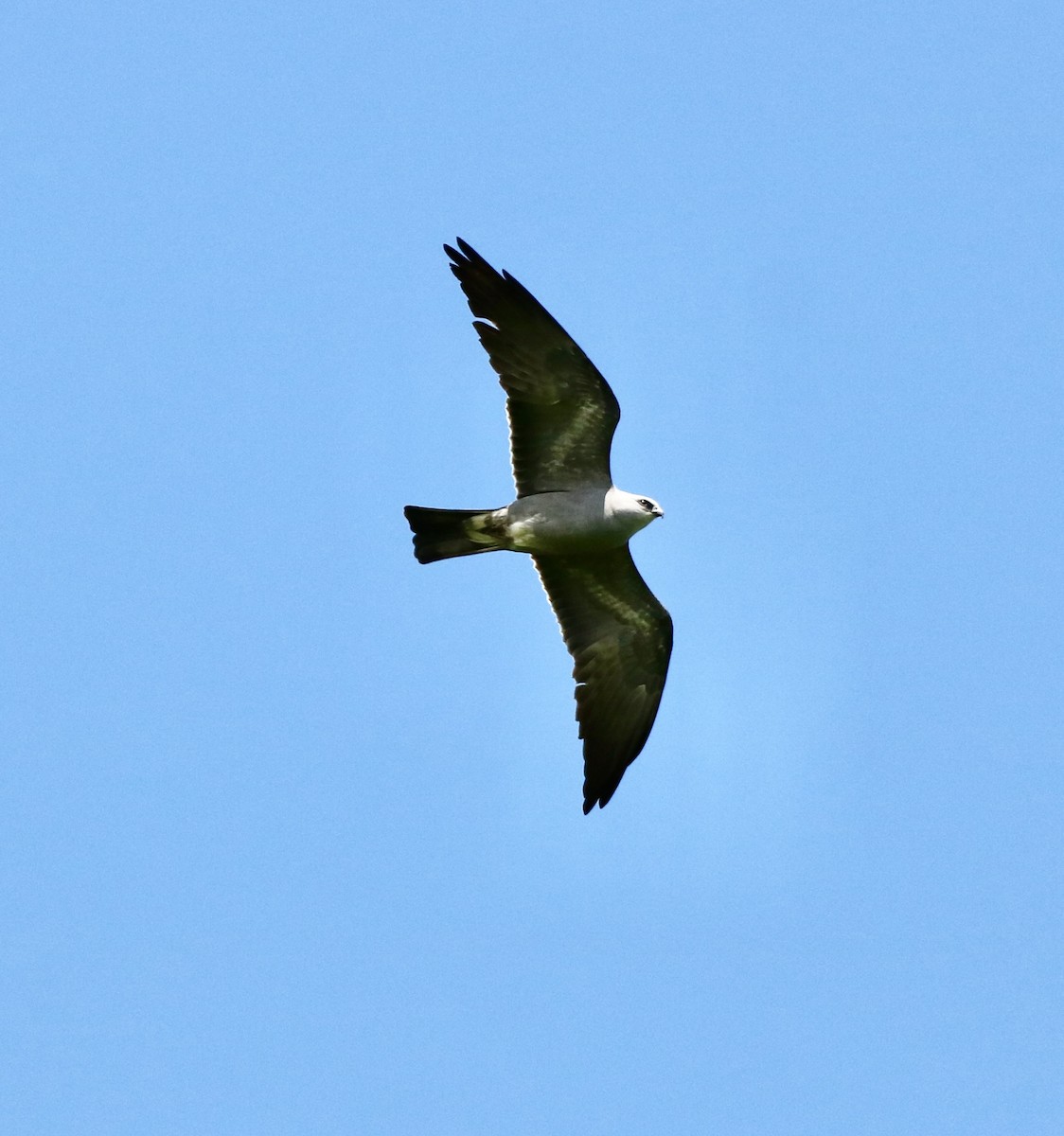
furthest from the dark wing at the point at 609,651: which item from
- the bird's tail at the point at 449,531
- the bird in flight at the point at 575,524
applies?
the bird's tail at the point at 449,531

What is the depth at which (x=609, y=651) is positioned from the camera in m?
16.5

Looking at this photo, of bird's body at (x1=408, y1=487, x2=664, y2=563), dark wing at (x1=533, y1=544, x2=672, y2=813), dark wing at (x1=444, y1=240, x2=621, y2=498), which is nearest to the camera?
dark wing at (x1=444, y1=240, x2=621, y2=498)

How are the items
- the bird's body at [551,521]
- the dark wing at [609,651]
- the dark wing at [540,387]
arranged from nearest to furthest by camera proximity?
the dark wing at [540,387], the bird's body at [551,521], the dark wing at [609,651]

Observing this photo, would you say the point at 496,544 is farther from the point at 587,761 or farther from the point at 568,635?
the point at 587,761

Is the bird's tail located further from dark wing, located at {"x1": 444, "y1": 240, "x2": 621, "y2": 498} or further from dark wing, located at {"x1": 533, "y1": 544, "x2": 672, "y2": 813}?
dark wing, located at {"x1": 533, "y1": 544, "x2": 672, "y2": 813}

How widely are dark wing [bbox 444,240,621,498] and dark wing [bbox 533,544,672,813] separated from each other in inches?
38.4

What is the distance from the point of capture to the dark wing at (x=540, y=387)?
49.3 feet

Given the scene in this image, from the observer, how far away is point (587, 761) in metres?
16.3

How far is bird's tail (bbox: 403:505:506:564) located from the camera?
614 inches

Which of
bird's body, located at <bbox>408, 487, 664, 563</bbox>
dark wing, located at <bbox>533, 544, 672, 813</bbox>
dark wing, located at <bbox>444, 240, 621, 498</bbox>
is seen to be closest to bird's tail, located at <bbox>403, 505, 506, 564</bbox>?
bird's body, located at <bbox>408, 487, 664, 563</bbox>

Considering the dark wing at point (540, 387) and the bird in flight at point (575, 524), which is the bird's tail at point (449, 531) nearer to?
the bird in flight at point (575, 524)

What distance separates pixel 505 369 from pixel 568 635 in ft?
9.13

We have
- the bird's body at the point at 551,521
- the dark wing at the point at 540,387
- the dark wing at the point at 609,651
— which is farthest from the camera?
the dark wing at the point at 609,651

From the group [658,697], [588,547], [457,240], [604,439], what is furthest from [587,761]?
[457,240]
